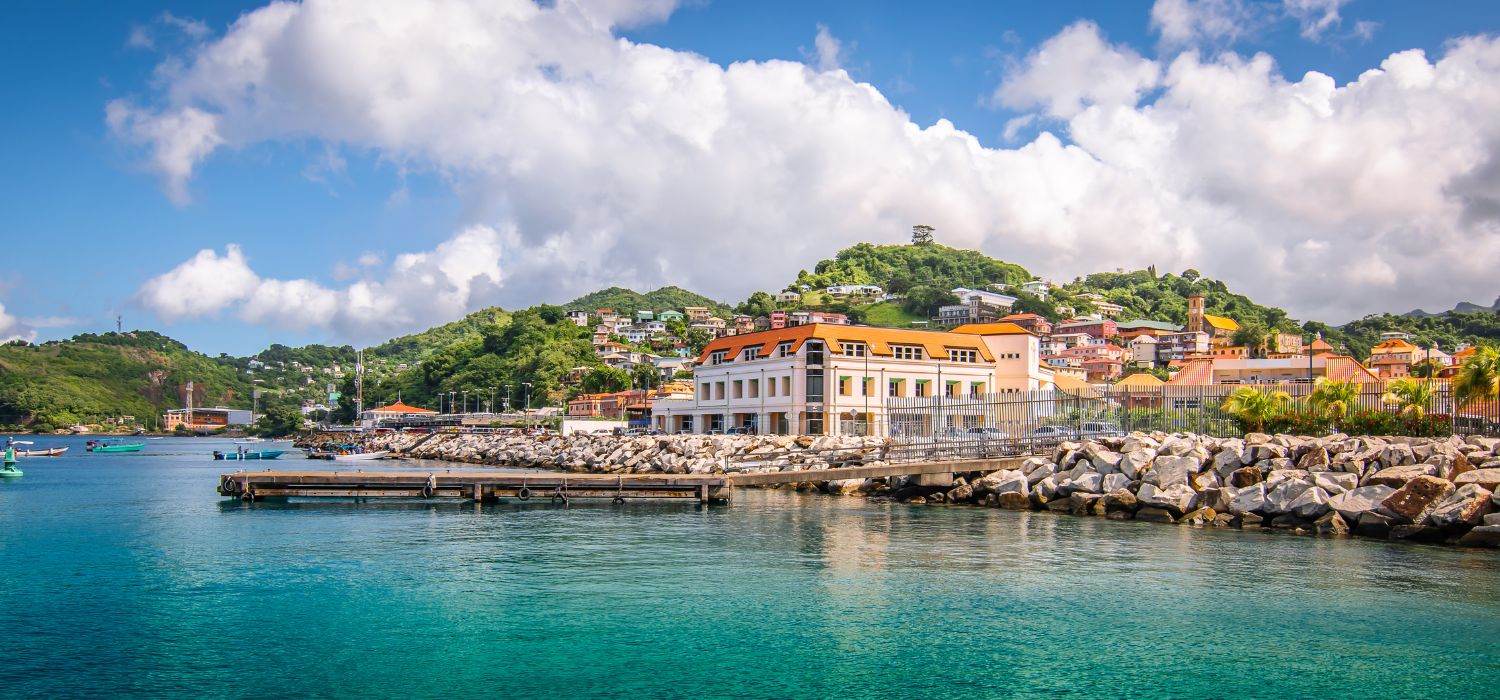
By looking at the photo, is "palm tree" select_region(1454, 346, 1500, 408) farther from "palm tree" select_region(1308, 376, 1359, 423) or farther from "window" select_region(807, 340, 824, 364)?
"window" select_region(807, 340, 824, 364)

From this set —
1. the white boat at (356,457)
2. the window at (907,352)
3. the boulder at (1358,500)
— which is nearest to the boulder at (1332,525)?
the boulder at (1358,500)

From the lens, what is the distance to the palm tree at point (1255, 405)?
36188 mm

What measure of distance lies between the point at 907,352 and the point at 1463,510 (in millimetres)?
47624

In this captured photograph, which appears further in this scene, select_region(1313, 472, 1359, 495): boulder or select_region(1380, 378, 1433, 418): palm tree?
select_region(1380, 378, 1433, 418): palm tree

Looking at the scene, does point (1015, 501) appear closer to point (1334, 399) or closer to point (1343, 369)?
point (1334, 399)

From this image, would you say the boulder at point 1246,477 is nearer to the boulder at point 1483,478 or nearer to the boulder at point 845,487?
the boulder at point 1483,478

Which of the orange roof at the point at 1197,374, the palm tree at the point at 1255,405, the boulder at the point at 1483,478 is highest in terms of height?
the orange roof at the point at 1197,374

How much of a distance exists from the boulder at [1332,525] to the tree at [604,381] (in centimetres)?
11208

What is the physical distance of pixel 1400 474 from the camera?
26.7 m

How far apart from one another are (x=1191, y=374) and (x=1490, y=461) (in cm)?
5867

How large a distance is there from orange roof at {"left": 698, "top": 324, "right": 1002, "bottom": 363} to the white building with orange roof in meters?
0.07

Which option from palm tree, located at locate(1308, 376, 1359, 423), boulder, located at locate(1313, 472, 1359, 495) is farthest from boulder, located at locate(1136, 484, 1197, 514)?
palm tree, located at locate(1308, 376, 1359, 423)

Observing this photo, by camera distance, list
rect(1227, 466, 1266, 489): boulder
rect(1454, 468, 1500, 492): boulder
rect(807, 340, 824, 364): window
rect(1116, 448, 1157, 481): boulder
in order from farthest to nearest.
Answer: rect(807, 340, 824, 364): window
rect(1116, 448, 1157, 481): boulder
rect(1227, 466, 1266, 489): boulder
rect(1454, 468, 1500, 492): boulder

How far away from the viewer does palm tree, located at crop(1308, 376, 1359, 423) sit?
34656 millimetres
